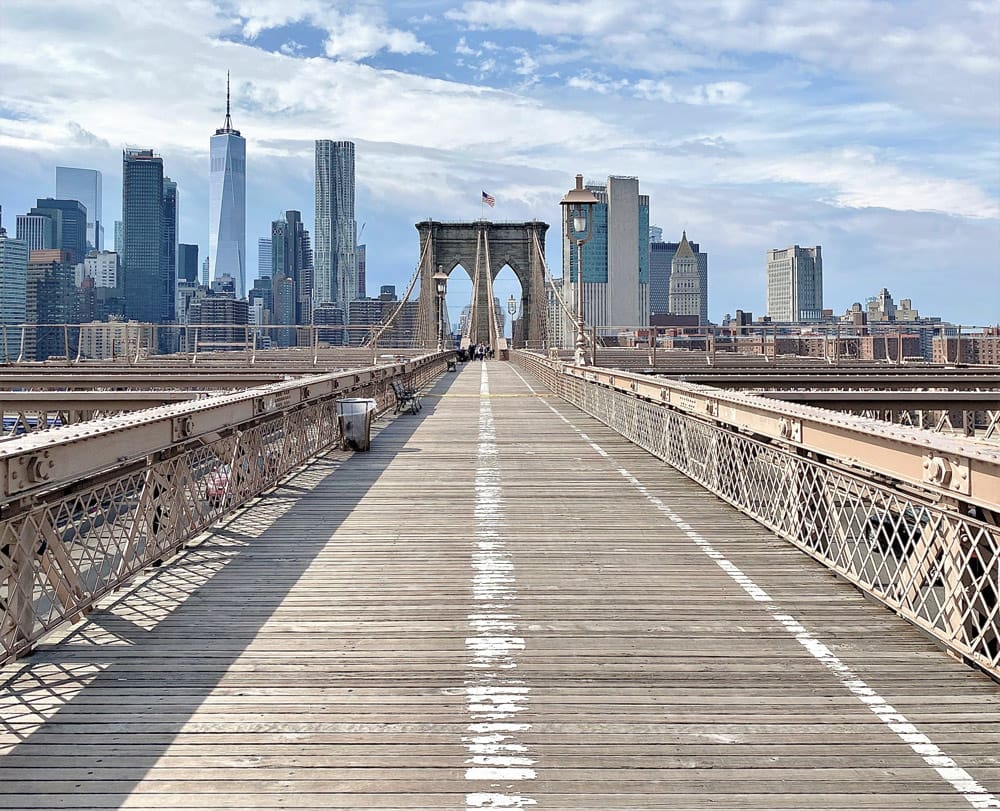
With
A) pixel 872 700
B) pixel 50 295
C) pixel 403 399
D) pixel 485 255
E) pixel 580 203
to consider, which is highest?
pixel 50 295

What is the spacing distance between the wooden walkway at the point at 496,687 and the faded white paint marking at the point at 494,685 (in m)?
0.02

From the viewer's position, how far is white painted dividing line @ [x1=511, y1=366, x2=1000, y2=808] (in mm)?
3756

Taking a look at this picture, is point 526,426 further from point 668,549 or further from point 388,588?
point 388,588

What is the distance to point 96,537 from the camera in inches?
251

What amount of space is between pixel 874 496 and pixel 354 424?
1035cm

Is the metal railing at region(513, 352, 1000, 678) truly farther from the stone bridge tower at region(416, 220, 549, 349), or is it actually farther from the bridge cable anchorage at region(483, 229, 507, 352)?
the stone bridge tower at region(416, 220, 549, 349)

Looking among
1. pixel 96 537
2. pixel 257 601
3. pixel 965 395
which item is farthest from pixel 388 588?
pixel 965 395

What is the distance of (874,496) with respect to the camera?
6.63 metres

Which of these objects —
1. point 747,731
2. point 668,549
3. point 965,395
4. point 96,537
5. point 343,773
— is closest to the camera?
point 343,773

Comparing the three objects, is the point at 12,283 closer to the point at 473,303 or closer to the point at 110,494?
the point at 473,303

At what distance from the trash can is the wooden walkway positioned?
22.2 feet

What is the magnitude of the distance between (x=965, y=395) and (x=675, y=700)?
50.7ft

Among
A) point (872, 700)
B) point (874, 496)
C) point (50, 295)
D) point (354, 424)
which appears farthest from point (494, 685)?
point (50, 295)

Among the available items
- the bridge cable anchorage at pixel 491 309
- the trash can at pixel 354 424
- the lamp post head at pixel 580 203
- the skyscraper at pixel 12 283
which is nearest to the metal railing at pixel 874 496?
the trash can at pixel 354 424
